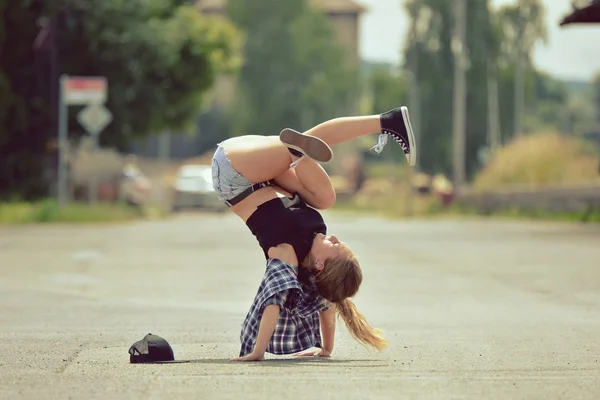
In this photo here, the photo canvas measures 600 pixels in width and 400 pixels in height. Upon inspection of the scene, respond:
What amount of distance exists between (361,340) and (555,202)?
85.5ft

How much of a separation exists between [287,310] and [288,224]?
1.57 feet

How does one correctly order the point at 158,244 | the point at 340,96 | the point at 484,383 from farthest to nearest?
the point at 340,96 < the point at 158,244 < the point at 484,383

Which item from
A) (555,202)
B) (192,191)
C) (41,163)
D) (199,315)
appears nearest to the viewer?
(199,315)

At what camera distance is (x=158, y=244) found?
22812 mm

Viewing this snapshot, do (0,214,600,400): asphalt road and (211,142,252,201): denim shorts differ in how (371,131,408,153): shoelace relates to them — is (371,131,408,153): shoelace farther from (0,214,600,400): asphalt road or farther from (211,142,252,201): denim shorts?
(0,214,600,400): asphalt road

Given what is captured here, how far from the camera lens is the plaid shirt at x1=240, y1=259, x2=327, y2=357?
26.4ft

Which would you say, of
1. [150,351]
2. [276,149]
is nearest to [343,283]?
[276,149]

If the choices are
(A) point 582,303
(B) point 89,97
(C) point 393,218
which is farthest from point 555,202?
(A) point 582,303

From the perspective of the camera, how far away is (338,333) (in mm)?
9977

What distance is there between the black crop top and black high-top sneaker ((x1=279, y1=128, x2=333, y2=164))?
1.67ft

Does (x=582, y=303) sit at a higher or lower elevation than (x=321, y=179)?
lower

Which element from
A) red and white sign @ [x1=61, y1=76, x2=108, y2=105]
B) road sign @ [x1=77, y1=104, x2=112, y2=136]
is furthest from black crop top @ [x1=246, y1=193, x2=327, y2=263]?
road sign @ [x1=77, y1=104, x2=112, y2=136]

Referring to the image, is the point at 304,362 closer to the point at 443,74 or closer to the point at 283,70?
the point at 443,74

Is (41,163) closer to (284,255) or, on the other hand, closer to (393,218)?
(393,218)
